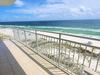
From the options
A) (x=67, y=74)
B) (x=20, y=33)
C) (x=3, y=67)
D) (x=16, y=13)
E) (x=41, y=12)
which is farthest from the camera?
(x=41, y=12)

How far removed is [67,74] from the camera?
1.46 m

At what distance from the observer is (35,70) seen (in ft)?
5.27

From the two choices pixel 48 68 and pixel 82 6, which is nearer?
pixel 48 68

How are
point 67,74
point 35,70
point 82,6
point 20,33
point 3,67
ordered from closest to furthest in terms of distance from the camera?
point 67,74
point 35,70
point 3,67
point 20,33
point 82,6

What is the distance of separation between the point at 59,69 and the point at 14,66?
1.32 m

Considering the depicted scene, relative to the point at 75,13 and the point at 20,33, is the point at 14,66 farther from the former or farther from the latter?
the point at 75,13

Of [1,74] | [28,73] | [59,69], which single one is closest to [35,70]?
[28,73]

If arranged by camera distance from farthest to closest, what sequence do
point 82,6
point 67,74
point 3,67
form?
point 82,6
point 3,67
point 67,74

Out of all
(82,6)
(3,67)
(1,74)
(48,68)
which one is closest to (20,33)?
(3,67)

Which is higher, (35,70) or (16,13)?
(16,13)

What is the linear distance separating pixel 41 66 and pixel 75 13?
197 feet

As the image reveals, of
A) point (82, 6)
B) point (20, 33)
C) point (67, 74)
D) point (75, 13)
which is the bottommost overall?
point (67, 74)

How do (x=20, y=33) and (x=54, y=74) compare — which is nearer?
(x=54, y=74)

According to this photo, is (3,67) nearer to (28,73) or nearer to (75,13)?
(28,73)
